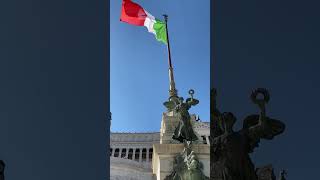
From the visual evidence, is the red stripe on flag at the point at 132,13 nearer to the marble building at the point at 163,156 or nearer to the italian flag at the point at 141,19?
the italian flag at the point at 141,19

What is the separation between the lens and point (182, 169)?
22.2 m

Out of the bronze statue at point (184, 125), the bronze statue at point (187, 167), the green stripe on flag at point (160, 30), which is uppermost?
the green stripe on flag at point (160, 30)

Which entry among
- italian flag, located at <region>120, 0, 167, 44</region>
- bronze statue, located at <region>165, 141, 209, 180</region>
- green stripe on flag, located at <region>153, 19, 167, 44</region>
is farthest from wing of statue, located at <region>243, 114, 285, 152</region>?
green stripe on flag, located at <region>153, 19, 167, 44</region>

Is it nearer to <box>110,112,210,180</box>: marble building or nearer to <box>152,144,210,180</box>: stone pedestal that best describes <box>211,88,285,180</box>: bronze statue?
<box>110,112,210,180</box>: marble building

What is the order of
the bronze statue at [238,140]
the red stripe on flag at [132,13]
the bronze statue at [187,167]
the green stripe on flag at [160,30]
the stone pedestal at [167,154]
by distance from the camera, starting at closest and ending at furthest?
the bronze statue at [238,140]
the bronze statue at [187,167]
the stone pedestal at [167,154]
the red stripe on flag at [132,13]
the green stripe on flag at [160,30]

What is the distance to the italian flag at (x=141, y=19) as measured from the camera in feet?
85.8

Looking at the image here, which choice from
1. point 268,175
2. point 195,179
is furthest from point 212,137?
point 195,179

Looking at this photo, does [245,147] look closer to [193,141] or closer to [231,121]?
[231,121]

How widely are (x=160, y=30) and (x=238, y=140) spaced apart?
18.8m

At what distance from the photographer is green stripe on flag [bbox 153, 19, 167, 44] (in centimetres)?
2720

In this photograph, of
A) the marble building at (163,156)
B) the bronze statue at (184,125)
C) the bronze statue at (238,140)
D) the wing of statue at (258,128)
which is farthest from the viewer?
the marble building at (163,156)

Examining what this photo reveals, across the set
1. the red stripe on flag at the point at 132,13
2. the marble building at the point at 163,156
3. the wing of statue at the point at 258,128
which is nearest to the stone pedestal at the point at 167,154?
the marble building at the point at 163,156

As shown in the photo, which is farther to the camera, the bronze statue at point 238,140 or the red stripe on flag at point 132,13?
the red stripe on flag at point 132,13

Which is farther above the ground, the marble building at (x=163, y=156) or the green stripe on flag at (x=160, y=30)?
the green stripe on flag at (x=160, y=30)
